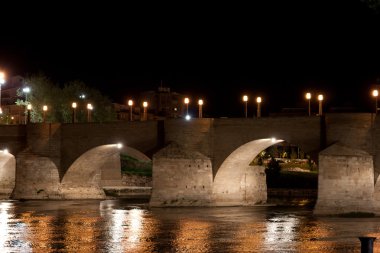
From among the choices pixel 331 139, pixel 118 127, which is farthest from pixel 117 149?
pixel 331 139

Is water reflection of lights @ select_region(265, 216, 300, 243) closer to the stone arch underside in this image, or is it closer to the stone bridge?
the stone bridge

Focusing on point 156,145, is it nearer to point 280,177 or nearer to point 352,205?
point 352,205

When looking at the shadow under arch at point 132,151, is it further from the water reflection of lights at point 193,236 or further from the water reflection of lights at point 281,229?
the water reflection of lights at point 193,236

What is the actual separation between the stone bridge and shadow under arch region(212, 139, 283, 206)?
0.05 meters

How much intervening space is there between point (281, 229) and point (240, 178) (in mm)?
14842

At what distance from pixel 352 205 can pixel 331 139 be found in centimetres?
396

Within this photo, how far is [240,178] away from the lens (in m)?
44.7

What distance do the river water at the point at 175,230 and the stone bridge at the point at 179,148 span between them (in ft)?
6.41

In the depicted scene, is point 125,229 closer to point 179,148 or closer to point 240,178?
point 179,148

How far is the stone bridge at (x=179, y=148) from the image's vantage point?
38.6 m

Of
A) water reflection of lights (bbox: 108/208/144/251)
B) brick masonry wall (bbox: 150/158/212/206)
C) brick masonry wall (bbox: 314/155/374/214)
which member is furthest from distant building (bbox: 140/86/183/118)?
brick masonry wall (bbox: 314/155/374/214)

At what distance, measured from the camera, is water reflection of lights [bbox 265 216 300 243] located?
86.6 feet

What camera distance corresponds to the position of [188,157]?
41438 mm

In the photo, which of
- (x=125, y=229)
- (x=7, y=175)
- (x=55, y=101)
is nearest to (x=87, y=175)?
(x=7, y=175)
